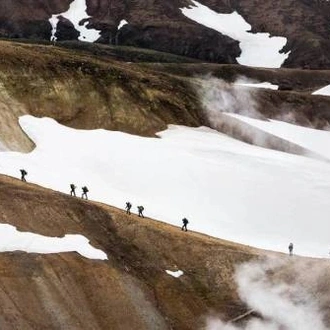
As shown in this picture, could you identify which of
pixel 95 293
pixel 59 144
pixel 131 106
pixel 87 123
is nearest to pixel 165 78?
pixel 131 106

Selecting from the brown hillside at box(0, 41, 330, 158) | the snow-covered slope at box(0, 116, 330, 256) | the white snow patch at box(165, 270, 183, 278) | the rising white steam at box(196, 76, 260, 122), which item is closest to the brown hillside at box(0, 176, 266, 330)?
the white snow patch at box(165, 270, 183, 278)

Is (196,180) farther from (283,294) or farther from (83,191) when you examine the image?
(283,294)

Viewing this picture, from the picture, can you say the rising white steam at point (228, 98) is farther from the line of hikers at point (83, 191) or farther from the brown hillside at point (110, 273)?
the brown hillside at point (110, 273)

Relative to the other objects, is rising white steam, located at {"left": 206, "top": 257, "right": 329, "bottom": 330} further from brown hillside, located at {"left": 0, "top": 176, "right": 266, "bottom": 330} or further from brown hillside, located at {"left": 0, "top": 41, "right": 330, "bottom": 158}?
brown hillside, located at {"left": 0, "top": 41, "right": 330, "bottom": 158}

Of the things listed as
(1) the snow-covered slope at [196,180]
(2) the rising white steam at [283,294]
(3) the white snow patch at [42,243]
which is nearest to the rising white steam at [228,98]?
(1) the snow-covered slope at [196,180]

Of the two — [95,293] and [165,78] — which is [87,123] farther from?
[95,293]

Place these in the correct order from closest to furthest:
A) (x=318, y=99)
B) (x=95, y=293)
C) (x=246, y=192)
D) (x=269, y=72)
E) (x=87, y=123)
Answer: (x=95, y=293), (x=246, y=192), (x=87, y=123), (x=318, y=99), (x=269, y=72)

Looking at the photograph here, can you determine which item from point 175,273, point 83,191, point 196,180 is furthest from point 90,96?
point 175,273
